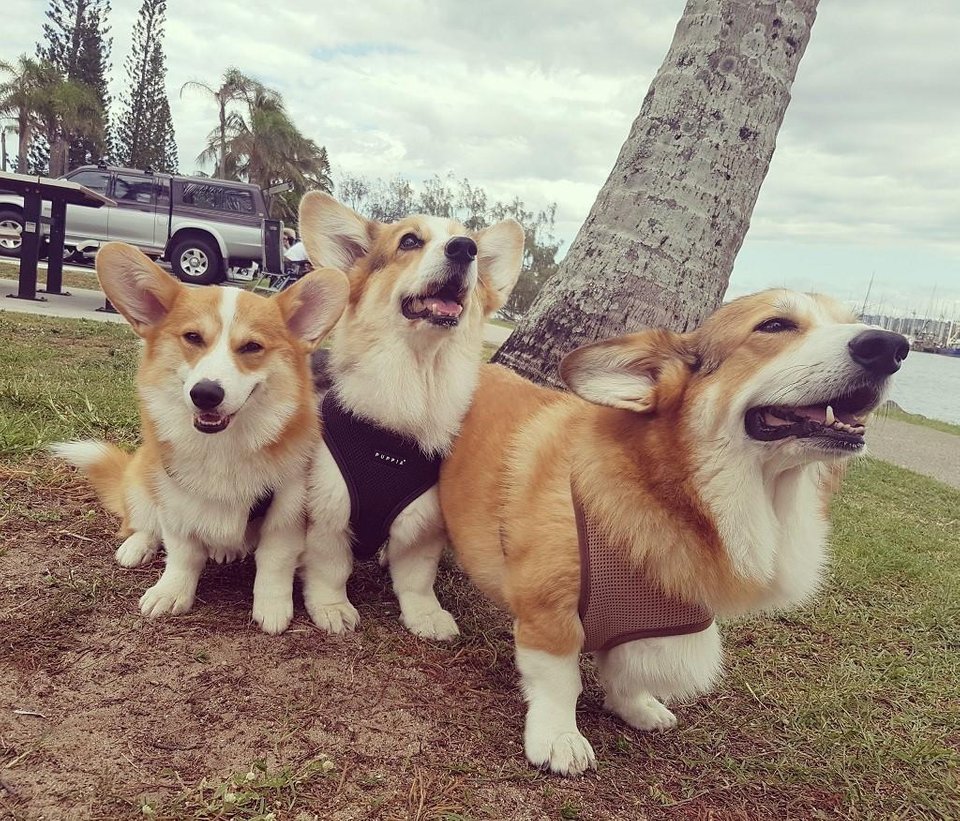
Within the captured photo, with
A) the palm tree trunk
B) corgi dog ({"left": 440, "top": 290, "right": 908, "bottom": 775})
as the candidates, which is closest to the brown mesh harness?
corgi dog ({"left": 440, "top": 290, "right": 908, "bottom": 775})

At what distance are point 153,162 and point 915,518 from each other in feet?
182

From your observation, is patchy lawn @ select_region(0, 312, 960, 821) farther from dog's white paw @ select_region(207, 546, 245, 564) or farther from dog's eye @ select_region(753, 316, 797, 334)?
dog's eye @ select_region(753, 316, 797, 334)

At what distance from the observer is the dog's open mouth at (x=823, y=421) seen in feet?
6.16

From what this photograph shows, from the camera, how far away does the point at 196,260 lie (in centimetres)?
1753

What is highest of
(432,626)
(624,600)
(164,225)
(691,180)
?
(691,180)

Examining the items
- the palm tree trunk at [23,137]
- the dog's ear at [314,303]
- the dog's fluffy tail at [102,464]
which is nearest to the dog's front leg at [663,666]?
the dog's ear at [314,303]

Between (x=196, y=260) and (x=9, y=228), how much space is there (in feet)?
13.4

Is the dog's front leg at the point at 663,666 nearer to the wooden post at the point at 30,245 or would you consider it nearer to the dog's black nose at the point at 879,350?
the dog's black nose at the point at 879,350

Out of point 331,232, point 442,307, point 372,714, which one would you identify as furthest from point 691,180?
point 372,714

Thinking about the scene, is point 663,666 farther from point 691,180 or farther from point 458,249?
point 691,180

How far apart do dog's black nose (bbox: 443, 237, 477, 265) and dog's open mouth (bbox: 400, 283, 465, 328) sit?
4.4 inches

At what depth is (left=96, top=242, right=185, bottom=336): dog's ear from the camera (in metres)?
2.54

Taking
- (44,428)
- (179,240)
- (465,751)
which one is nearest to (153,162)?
(179,240)

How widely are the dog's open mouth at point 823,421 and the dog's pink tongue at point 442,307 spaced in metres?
1.33
